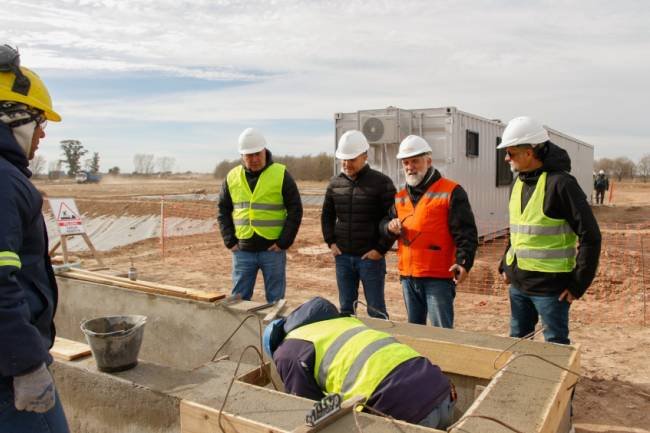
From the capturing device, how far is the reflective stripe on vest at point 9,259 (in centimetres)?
203

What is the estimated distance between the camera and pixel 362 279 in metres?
5.37

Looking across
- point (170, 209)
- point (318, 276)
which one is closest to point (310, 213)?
point (170, 209)

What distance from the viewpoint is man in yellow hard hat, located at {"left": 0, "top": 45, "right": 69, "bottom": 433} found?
6.76ft

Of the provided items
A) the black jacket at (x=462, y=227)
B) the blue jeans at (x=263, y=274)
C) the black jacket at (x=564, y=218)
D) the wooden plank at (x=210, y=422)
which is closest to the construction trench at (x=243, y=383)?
the wooden plank at (x=210, y=422)

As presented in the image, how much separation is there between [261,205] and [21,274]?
3.57 m

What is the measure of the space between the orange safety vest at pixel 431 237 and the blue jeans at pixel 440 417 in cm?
173

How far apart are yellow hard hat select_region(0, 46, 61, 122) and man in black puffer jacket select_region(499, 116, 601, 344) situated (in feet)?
9.68

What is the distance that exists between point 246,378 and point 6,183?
77.4 inches

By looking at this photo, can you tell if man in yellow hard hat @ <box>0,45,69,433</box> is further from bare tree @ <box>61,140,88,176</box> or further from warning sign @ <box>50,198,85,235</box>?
bare tree @ <box>61,140,88,176</box>

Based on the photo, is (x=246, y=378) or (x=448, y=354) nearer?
(x=246, y=378)

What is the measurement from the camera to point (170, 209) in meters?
25.1

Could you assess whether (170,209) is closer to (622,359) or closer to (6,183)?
(622,359)

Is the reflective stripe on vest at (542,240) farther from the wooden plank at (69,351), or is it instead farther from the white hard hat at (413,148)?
the wooden plank at (69,351)

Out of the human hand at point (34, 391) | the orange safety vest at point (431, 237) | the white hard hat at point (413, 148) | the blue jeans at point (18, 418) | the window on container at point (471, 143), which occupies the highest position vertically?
the window on container at point (471, 143)
